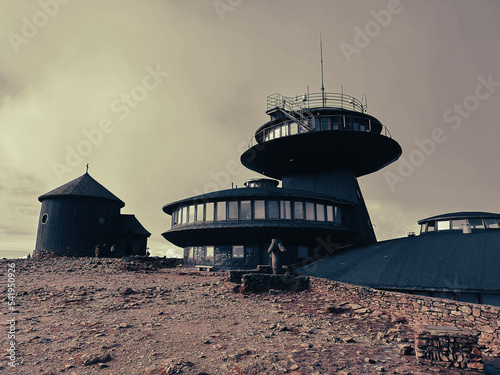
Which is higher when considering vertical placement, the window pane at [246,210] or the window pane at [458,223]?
the window pane at [246,210]

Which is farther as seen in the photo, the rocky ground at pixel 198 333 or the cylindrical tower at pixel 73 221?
the cylindrical tower at pixel 73 221

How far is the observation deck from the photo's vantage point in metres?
34.0

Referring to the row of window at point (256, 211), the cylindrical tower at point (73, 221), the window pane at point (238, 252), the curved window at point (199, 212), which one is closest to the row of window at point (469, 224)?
the row of window at point (256, 211)

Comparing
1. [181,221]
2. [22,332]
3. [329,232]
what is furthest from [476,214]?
[22,332]

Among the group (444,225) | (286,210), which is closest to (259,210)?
(286,210)

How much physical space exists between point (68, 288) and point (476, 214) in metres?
33.1

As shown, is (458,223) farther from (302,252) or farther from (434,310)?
(434,310)

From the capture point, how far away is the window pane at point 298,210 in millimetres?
30388

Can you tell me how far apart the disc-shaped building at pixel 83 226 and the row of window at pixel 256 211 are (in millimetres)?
17318

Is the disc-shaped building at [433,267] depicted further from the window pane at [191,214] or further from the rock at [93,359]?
the rock at [93,359]

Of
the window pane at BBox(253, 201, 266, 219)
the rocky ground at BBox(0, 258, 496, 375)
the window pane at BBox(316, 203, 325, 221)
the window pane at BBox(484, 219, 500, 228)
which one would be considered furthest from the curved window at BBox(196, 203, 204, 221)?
the window pane at BBox(484, 219, 500, 228)

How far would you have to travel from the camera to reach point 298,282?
66.2 feet

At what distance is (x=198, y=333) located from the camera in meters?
11.8

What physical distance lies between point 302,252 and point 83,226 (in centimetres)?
2843
